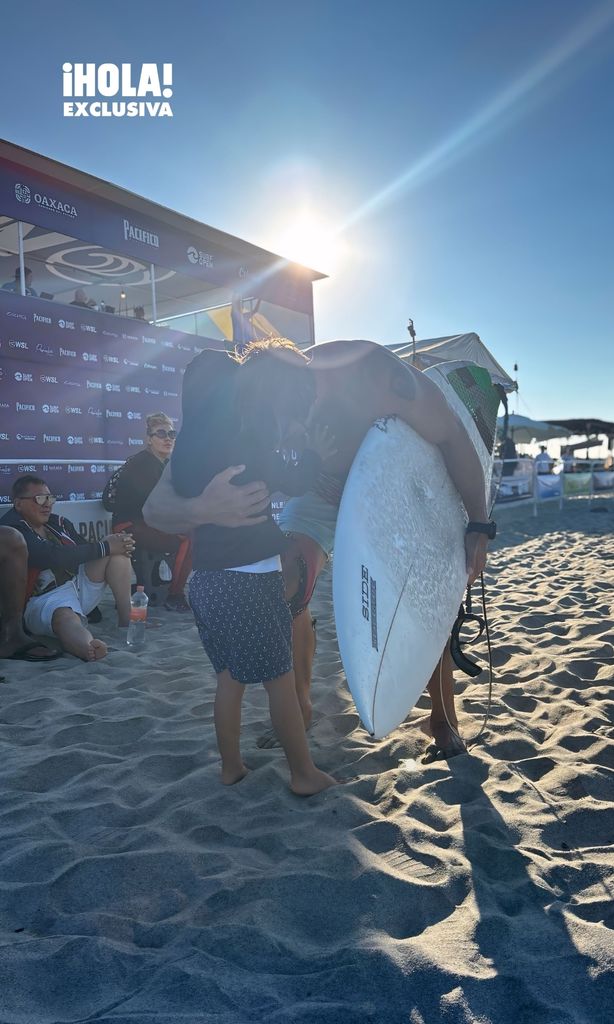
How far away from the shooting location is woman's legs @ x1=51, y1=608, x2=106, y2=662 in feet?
11.3

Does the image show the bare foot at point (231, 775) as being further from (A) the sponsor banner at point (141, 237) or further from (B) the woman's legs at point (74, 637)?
(A) the sponsor banner at point (141, 237)

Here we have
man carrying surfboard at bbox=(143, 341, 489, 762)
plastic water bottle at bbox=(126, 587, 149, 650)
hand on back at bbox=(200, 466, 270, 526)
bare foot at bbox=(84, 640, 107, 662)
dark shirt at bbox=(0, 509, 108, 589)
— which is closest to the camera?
hand on back at bbox=(200, 466, 270, 526)

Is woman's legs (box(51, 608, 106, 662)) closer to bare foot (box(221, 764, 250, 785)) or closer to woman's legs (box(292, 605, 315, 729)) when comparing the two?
woman's legs (box(292, 605, 315, 729))

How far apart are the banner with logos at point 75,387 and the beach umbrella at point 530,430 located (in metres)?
16.7

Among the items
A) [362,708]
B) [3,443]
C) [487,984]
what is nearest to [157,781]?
[362,708]

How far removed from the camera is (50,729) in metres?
2.50

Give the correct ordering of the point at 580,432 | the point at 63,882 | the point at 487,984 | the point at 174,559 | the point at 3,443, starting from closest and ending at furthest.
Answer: the point at 487,984
the point at 63,882
the point at 174,559
the point at 3,443
the point at 580,432

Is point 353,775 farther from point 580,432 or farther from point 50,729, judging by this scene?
point 580,432

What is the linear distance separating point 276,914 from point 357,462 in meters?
1.36

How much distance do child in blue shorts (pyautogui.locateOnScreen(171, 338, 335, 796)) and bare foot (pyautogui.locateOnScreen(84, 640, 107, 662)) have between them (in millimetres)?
1676

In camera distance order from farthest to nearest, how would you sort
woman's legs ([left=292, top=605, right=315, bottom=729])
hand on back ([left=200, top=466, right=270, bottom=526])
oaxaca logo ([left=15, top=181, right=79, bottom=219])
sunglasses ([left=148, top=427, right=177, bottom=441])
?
oaxaca logo ([left=15, top=181, right=79, bottom=219]), sunglasses ([left=148, top=427, right=177, bottom=441]), woman's legs ([left=292, top=605, right=315, bottom=729]), hand on back ([left=200, top=466, right=270, bottom=526])

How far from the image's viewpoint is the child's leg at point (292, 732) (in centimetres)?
192

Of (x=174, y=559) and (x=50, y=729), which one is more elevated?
(x=174, y=559)

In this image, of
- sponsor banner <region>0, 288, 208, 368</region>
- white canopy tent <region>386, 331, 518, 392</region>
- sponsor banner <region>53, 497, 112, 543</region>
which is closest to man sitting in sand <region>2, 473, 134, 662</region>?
sponsor banner <region>53, 497, 112, 543</region>
